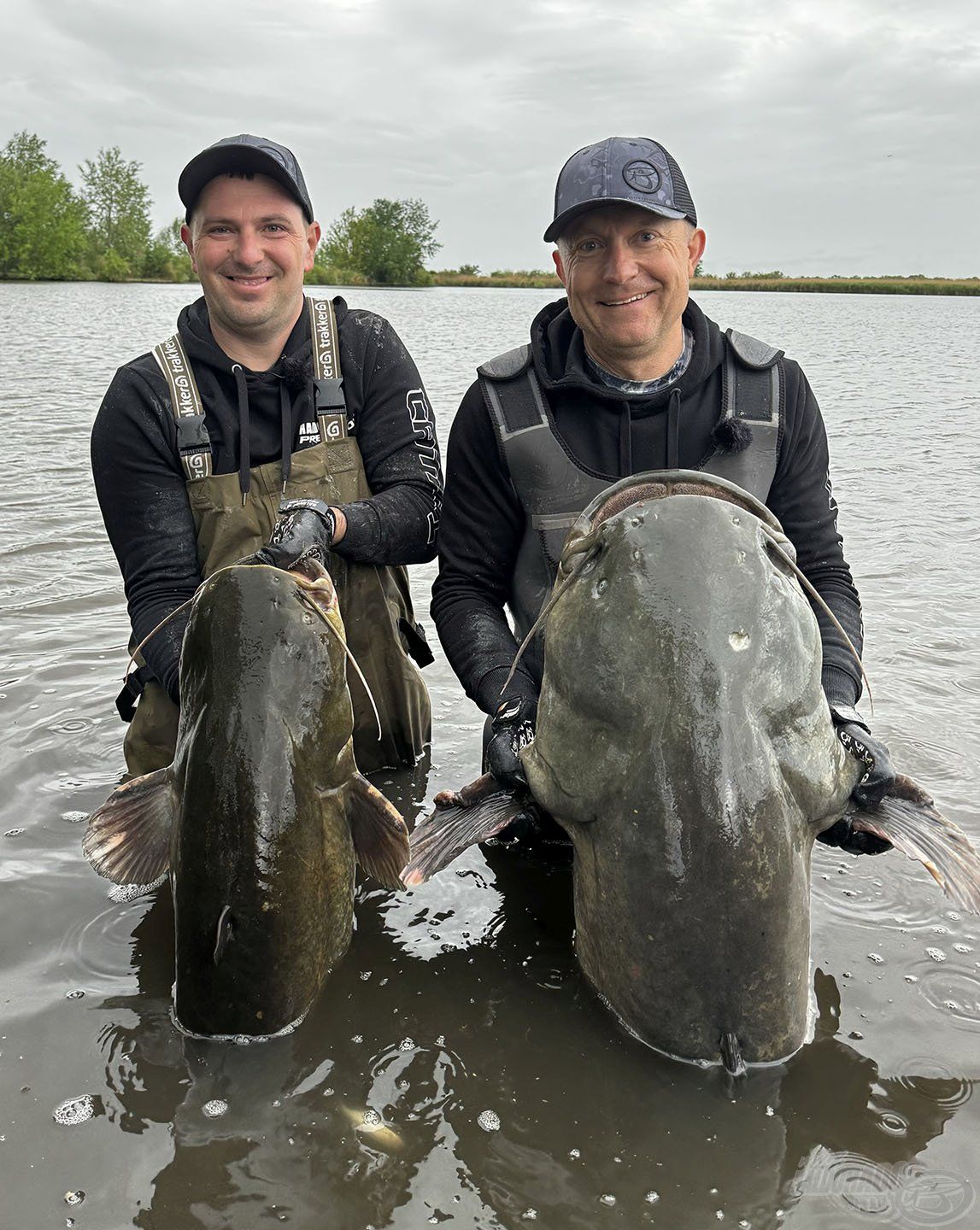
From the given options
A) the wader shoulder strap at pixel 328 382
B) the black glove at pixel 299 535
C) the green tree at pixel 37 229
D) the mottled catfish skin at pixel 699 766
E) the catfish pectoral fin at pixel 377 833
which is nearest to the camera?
the mottled catfish skin at pixel 699 766

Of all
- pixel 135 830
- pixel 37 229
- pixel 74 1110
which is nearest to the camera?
pixel 74 1110

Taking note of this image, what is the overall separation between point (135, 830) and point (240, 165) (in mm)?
2236

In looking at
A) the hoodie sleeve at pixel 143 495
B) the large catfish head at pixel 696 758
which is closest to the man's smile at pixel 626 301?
the large catfish head at pixel 696 758

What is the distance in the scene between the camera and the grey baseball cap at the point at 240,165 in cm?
364

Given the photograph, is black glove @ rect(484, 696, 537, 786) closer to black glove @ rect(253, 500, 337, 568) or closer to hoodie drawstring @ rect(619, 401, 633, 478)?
black glove @ rect(253, 500, 337, 568)

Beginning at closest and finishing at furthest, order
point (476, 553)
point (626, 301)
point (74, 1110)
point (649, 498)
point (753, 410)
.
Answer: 1. point (74, 1110)
2. point (649, 498)
3. point (626, 301)
4. point (753, 410)
5. point (476, 553)

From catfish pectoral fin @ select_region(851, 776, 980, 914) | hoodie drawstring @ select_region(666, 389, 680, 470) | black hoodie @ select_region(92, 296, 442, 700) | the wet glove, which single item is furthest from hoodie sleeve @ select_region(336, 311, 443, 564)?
catfish pectoral fin @ select_region(851, 776, 980, 914)

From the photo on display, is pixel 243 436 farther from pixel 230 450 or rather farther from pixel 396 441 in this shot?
pixel 396 441

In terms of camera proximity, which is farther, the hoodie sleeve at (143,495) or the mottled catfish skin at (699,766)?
the hoodie sleeve at (143,495)

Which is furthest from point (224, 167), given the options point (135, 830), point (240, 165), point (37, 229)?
point (37, 229)

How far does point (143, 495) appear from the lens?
148 inches

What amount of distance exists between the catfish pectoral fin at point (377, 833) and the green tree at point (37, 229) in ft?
259

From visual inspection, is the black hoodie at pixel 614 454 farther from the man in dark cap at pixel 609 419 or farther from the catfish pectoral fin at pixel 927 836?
the catfish pectoral fin at pixel 927 836

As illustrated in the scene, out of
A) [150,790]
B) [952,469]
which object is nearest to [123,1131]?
[150,790]
